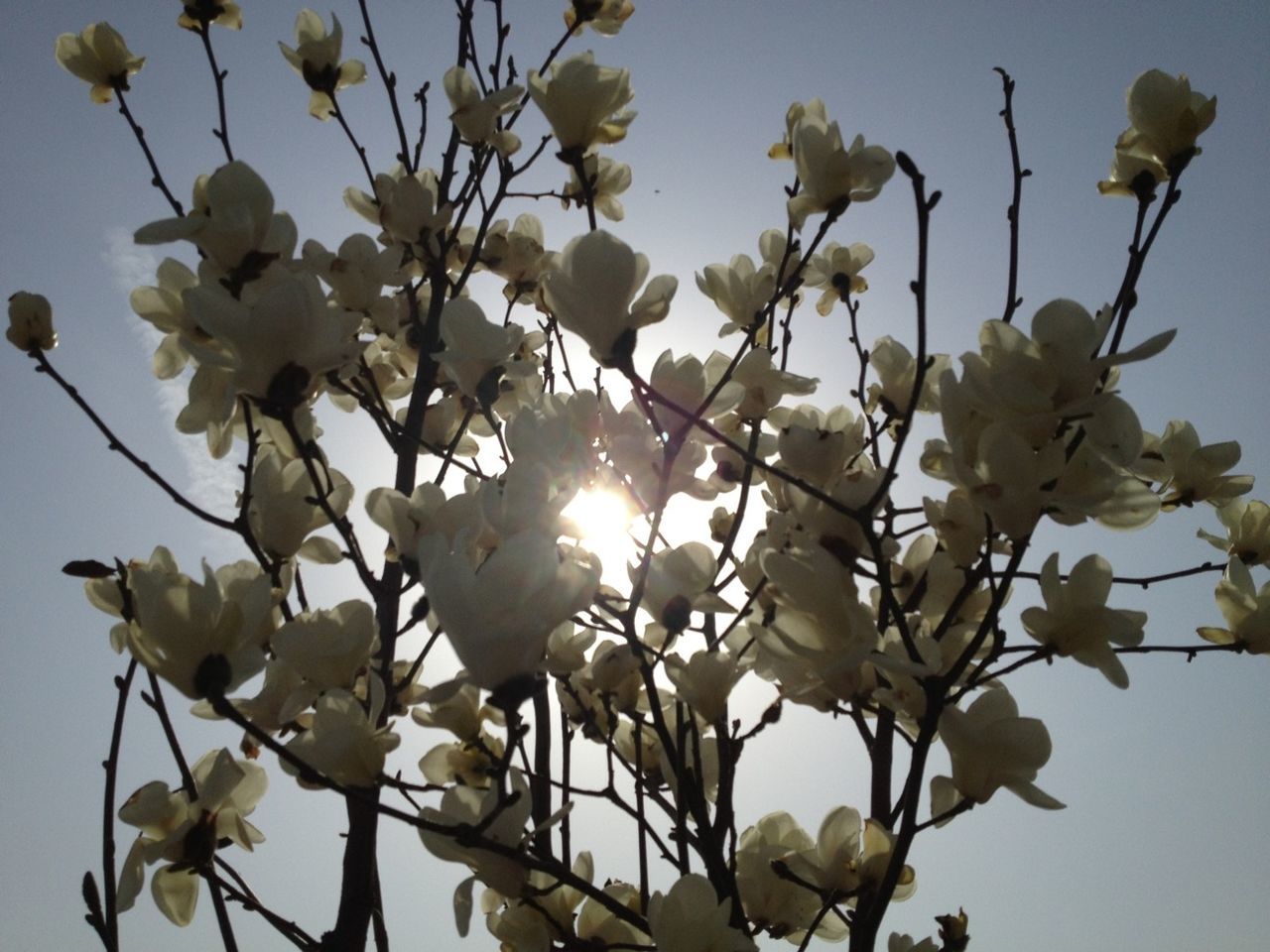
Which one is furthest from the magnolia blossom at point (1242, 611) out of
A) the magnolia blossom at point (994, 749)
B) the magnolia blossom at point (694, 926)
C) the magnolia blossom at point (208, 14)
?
the magnolia blossom at point (208, 14)

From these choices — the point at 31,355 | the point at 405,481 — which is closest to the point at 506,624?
the point at 405,481

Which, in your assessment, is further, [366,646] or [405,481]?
[405,481]

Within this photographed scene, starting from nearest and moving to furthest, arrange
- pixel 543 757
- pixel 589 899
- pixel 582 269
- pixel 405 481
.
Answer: pixel 582 269, pixel 589 899, pixel 543 757, pixel 405 481

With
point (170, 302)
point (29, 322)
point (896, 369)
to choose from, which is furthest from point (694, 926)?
point (29, 322)

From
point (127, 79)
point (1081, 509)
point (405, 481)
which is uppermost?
point (127, 79)

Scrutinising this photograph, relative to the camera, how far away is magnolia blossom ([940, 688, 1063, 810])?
857 millimetres

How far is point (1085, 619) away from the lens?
0.93 m

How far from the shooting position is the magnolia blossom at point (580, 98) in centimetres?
113

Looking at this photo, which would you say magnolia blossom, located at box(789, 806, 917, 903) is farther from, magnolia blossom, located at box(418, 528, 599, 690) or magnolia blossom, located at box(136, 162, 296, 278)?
magnolia blossom, located at box(136, 162, 296, 278)

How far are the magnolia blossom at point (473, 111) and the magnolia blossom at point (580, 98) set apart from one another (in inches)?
16.0

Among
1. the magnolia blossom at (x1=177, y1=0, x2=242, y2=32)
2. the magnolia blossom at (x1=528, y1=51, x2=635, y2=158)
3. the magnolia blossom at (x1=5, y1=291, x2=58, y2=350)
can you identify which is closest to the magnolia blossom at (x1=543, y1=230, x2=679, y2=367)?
the magnolia blossom at (x1=528, y1=51, x2=635, y2=158)

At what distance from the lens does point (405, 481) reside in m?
1.54

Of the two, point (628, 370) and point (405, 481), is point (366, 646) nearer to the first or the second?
point (628, 370)

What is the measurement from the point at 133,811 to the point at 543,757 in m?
0.58
